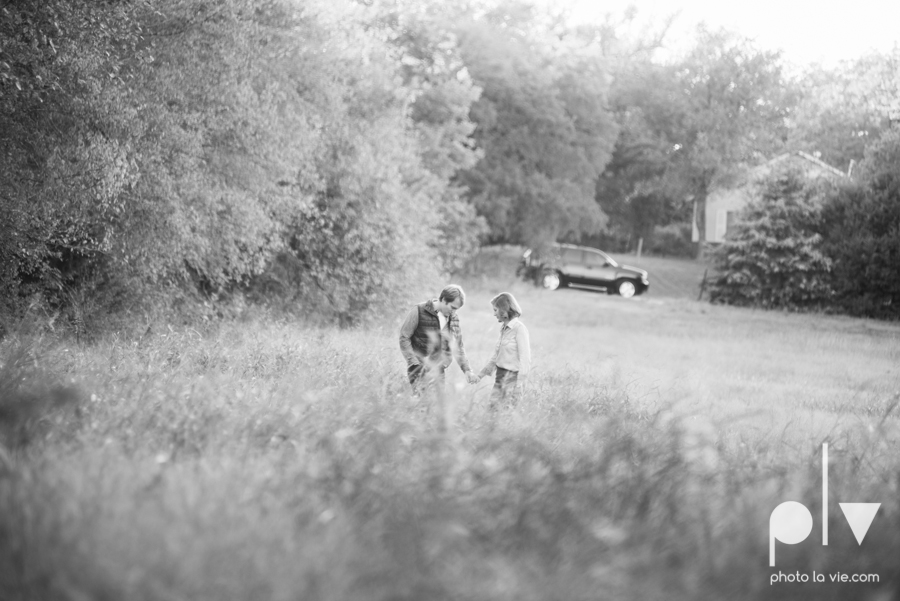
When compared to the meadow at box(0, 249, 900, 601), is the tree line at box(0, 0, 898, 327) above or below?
above

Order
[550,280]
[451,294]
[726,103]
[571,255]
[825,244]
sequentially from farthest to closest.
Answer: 1. [726,103]
2. [571,255]
3. [550,280]
4. [825,244]
5. [451,294]

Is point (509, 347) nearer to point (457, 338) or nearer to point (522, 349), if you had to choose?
point (522, 349)

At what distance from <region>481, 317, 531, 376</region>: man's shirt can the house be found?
89.9 feet

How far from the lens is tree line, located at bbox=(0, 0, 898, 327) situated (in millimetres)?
10750

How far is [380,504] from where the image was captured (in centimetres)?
406

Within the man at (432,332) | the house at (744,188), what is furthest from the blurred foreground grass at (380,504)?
the house at (744,188)

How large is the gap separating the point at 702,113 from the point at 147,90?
39.8 meters

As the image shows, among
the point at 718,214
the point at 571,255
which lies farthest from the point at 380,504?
the point at 718,214

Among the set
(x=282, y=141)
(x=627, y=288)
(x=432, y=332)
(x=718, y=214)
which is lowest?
(x=627, y=288)

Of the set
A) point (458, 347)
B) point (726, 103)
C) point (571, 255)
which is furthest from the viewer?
point (726, 103)

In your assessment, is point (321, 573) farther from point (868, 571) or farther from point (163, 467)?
point (868, 571)

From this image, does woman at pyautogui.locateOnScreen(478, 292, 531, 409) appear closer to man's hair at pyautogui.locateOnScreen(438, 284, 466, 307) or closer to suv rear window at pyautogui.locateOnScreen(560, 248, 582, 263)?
man's hair at pyautogui.locateOnScreen(438, 284, 466, 307)

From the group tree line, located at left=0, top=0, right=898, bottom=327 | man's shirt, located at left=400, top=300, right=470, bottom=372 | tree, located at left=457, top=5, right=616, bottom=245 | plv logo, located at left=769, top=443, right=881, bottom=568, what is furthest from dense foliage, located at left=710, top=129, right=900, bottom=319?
plv logo, located at left=769, top=443, right=881, bottom=568

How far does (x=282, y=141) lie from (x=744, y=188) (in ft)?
92.9
